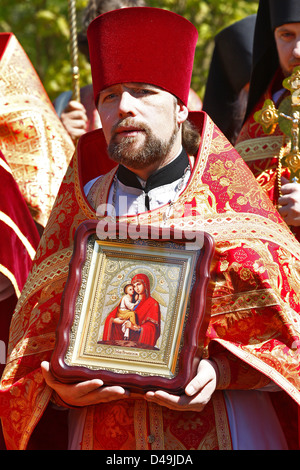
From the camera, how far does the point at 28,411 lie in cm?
396

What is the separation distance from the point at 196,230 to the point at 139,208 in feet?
1.32

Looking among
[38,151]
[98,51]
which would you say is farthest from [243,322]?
[38,151]

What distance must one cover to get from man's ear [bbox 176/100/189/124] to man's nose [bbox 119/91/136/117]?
309 mm

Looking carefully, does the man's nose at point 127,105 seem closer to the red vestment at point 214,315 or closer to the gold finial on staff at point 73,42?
the red vestment at point 214,315

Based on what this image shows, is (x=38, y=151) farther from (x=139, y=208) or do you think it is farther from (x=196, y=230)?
(x=196, y=230)

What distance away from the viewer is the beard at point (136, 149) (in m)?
4.11

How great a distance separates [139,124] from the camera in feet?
13.5

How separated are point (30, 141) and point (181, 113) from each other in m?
1.58

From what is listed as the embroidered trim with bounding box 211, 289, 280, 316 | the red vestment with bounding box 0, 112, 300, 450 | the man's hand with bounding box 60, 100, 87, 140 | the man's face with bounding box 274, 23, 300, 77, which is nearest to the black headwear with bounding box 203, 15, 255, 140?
the man's hand with bounding box 60, 100, 87, 140

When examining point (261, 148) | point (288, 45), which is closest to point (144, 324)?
point (261, 148)

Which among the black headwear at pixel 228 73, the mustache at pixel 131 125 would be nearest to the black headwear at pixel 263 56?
the black headwear at pixel 228 73

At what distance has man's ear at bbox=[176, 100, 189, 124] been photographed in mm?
4398

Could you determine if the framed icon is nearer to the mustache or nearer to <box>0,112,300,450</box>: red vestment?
<box>0,112,300,450</box>: red vestment

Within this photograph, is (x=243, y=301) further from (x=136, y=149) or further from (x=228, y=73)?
(x=228, y=73)
